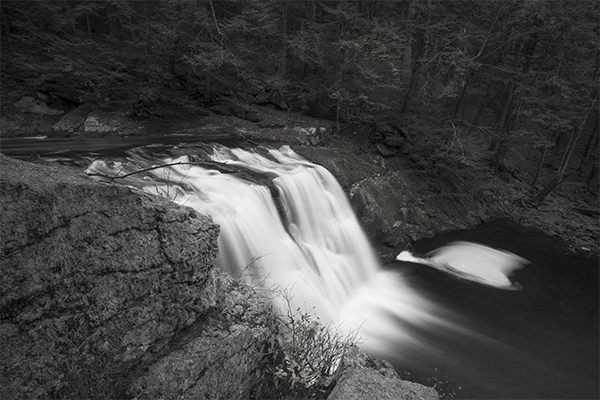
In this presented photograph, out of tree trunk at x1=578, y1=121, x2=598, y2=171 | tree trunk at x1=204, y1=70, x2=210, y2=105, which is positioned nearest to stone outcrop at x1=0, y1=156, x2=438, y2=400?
tree trunk at x1=204, y1=70, x2=210, y2=105

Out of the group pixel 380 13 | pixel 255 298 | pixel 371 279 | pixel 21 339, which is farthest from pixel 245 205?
pixel 380 13

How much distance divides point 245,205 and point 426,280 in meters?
5.69

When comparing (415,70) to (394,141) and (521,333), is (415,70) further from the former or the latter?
(521,333)

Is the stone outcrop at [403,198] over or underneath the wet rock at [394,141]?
underneath

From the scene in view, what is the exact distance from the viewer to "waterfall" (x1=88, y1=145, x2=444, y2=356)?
627 cm

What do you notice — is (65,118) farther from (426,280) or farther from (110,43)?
(426,280)

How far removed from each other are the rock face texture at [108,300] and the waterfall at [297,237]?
94.7 inches

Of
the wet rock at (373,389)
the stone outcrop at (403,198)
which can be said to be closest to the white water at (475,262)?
the stone outcrop at (403,198)

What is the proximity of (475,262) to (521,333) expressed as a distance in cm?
302

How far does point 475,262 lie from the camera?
1034 centimetres

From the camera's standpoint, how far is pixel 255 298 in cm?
336

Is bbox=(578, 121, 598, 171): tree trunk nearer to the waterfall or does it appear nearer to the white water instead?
the white water

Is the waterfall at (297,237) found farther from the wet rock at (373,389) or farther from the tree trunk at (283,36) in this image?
the tree trunk at (283,36)

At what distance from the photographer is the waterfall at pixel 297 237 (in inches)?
247
